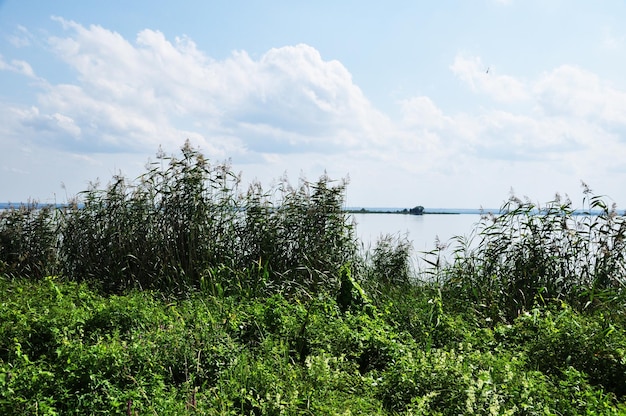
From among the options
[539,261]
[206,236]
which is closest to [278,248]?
[206,236]

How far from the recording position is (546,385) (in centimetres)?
341

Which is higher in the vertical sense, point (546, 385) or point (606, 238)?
point (606, 238)

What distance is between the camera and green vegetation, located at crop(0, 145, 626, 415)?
10.4 feet

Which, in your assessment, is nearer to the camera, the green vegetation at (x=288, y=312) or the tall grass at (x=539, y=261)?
the green vegetation at (x=288, y=312)

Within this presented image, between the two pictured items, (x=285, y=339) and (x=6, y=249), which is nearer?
(x=285, y=339)

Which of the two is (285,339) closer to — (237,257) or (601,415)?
(601,415)

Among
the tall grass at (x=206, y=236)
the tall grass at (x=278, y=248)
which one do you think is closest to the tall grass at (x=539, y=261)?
the tall grass at (x=278, y=248)

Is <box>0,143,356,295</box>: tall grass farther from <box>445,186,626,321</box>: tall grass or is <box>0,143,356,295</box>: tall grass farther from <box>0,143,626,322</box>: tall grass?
<box>445,186,626,321</box>: tall grass

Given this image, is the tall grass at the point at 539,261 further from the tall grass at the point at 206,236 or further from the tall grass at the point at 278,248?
the tall grass at the point at 206,236

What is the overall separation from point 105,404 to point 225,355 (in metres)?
0.85

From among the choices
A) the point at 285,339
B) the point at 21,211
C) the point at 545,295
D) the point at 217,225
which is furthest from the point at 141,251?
the point at 545,295

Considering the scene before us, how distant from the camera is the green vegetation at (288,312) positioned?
3168 mm

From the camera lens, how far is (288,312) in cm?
451

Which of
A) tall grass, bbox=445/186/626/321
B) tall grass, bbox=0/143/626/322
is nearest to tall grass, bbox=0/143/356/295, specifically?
tall grass, bbox=0/143/626/322
